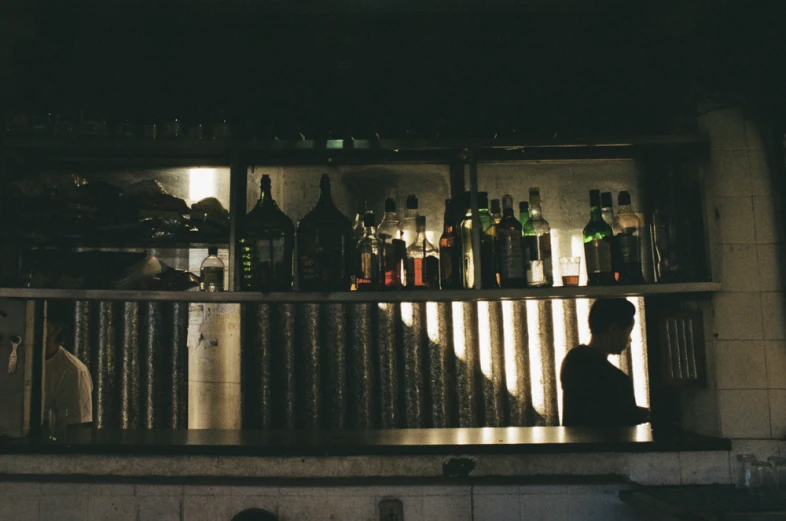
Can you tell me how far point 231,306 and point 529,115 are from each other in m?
2.01

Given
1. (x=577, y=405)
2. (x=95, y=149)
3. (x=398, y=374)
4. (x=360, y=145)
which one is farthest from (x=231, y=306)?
(x=577, y=405)

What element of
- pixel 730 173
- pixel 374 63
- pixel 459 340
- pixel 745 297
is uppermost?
pixel 374 63

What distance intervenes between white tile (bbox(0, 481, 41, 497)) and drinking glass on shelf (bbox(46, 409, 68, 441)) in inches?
7.4

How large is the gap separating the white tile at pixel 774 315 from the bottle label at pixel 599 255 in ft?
1.74

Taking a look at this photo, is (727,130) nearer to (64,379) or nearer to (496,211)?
(496,211)

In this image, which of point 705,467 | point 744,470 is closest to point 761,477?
point 744,470

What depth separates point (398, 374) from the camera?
11.6 ft

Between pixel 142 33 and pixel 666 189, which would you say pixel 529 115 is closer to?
pixel 666 189

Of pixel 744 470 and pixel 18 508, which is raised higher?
pixel 744 470

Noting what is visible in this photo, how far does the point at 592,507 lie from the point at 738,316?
0.83 metres

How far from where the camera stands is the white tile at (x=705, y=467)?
6.59ft

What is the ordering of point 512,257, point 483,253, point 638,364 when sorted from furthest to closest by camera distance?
point 638,364, point 483,253, point 512,257

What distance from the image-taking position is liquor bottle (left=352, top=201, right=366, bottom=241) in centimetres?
249

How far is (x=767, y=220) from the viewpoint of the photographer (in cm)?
209
